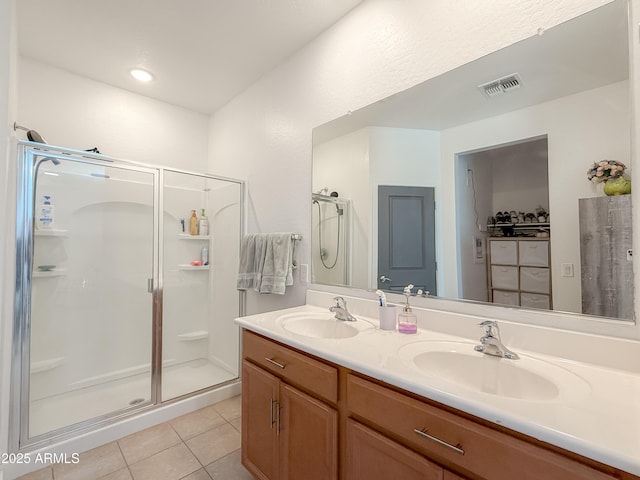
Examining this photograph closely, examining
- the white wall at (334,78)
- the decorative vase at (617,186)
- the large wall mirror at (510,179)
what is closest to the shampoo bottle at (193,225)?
the white wall at (334,78)

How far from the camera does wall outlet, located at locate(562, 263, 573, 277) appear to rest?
40.0 inches

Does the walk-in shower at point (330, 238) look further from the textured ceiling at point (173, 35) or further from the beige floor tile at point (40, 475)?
the beige floor tile at point (40, 475)

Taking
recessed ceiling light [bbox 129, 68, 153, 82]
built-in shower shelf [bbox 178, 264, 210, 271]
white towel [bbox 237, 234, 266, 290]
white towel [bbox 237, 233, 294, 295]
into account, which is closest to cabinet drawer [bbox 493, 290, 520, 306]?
white towel [bbox 237, 233, 294, 295]

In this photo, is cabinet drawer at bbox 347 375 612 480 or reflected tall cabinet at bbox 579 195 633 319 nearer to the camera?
cabinet drawer at bbox 347 375 612 480

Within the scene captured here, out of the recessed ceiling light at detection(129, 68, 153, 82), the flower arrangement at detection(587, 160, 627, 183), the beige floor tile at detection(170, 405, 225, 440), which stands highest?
the recessed ceiling light at detection(129, 68, 153, 82)

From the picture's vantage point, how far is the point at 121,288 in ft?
7.87

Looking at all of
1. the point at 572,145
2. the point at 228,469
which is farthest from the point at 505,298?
the point at 228,469

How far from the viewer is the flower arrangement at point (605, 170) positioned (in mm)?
942

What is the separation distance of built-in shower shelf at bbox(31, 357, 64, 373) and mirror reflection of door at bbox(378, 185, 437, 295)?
2.36 meters

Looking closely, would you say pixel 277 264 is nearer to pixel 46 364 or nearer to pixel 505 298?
pixel 505 298

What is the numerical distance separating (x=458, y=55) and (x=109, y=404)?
3.01 metres

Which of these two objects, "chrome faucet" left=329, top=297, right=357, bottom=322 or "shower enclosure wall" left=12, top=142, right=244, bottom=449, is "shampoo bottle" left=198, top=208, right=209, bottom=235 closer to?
"shower enclosure wall" left=12, top=142, right=244, bottom=449

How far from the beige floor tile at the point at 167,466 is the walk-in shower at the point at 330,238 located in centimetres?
125

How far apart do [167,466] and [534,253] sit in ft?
6.95
